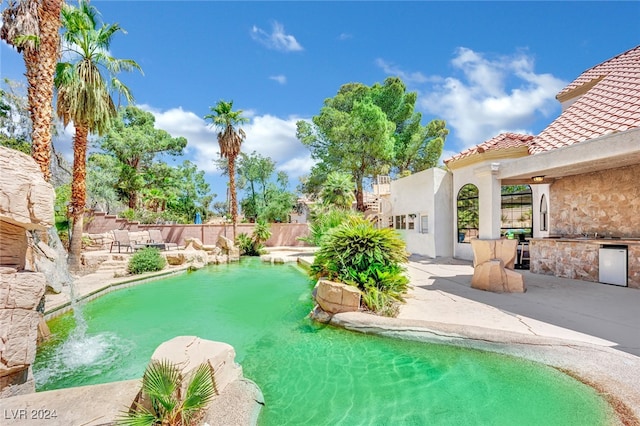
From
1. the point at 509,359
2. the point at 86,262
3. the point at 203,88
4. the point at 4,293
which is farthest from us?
the point at 203,88

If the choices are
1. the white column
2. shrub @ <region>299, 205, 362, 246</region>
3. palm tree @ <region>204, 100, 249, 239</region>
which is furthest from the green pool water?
palm tree @ <region>204, 100, 249, 239</region>

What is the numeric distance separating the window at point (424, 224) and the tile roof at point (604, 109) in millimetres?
6410

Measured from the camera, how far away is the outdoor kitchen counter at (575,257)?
23.5 feet

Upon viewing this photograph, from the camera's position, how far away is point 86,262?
1262 centimetres

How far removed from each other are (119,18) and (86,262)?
9555 mm

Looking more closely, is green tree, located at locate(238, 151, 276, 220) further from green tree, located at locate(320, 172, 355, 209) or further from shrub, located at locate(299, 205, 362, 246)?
shrub, located at locate(299, 205, 362, 246)

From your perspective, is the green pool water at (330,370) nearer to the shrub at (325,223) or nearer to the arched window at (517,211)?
the shrub at (325,223)

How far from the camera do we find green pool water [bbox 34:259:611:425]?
3.18 metres

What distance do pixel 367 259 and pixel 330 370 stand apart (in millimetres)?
3117

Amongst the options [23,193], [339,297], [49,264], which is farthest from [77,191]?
[339,297]

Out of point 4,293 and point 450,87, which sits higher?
point 450,87

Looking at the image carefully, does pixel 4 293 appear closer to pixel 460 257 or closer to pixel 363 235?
pixel 363 235

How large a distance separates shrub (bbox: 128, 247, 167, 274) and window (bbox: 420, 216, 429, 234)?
1195 centimetres

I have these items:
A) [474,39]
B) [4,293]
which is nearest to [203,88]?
[474,39]
